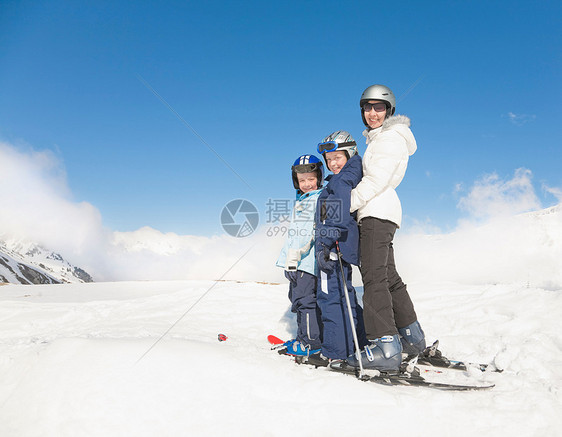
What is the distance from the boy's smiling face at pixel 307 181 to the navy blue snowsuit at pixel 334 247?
86 cm

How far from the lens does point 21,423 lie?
2.31m

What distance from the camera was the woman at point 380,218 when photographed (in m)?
2.95

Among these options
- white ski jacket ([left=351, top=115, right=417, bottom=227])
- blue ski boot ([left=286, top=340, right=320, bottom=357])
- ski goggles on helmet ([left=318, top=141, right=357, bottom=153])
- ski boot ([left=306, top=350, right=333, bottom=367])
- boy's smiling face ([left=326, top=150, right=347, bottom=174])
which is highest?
ski goggles on helmet ([left=318, top=141, right=357, bottom=153])

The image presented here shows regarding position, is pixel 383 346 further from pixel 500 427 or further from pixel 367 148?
pixel 367 148

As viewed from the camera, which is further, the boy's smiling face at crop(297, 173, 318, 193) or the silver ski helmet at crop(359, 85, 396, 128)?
the boy's smiling face at crop(297, 173, 318, 193)

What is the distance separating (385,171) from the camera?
3.04 metres

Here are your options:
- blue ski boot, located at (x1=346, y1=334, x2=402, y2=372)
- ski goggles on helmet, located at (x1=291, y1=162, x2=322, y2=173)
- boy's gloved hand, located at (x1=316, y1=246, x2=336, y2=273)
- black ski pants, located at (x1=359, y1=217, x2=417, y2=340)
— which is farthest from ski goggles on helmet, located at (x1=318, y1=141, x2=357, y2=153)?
blue ski boot, located at (x1=346, y1=334, x2=402, y2=372)

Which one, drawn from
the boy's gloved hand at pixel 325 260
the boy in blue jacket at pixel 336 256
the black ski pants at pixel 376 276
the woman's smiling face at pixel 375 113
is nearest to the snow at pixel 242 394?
the boy in blue jacket at pixel 336 256

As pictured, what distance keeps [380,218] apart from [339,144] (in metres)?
1.10

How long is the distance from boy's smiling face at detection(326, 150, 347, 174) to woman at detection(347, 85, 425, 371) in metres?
0.45

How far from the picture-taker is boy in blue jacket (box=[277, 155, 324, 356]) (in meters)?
3.70

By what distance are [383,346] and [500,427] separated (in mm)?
1005

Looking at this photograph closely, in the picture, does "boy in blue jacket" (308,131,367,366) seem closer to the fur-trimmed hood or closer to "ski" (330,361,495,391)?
"ski" (330,361,495,391)

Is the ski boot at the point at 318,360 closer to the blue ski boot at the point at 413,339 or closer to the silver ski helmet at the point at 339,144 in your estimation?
the blue ski boot at the point at 413,339
